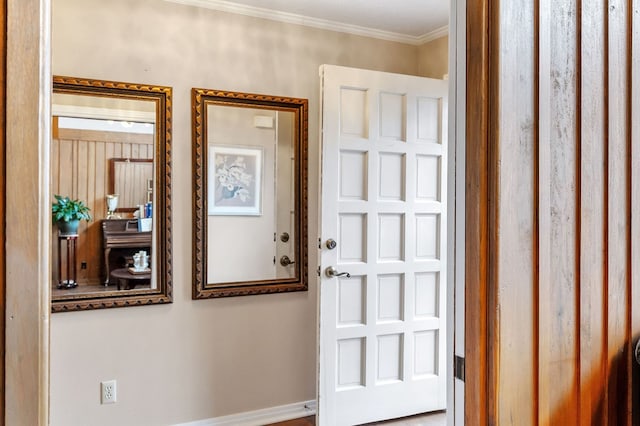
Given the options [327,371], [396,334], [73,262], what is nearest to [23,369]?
[73,262]

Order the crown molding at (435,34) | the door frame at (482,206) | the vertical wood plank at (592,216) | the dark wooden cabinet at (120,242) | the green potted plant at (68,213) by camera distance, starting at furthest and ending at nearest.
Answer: the crown molding at (435,34), the dark wooden cabinet at (120,242), the green potted plant at (68,213), the vertical wood plank at (592,216), the door frame at (482,206)

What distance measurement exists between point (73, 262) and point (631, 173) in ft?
7.93

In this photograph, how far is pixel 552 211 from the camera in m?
1.26

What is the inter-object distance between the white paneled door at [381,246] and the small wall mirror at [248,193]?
13.7 inches

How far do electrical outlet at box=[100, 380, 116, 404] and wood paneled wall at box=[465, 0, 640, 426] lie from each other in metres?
2.02

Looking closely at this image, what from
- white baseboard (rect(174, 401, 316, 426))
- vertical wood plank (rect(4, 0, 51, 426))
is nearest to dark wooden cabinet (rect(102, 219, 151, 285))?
white baseboard (rect(174, 401, 316, 426))

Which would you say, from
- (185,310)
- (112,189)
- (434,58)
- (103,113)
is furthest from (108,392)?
(434,58)

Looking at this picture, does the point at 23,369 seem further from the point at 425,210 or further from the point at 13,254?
the point at 425,210

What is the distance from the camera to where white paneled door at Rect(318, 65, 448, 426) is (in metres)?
2.70

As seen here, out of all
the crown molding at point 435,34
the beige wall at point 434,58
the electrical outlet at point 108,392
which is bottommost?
the electrical outlet at point 108,392

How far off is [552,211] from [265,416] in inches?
89.1

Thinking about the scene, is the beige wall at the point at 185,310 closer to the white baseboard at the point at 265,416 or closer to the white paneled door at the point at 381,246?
the white baseboard at the point at 265,416

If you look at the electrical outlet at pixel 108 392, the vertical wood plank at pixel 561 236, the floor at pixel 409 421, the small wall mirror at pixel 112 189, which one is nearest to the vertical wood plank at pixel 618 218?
the vertical wood plank at pixel 561 236

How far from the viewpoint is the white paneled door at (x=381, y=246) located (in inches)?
106
